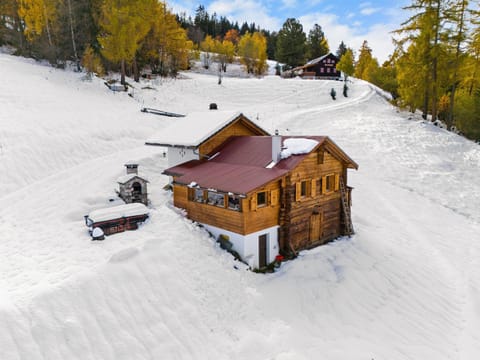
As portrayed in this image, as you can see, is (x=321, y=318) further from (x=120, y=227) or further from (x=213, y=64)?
(x=213, y=64)

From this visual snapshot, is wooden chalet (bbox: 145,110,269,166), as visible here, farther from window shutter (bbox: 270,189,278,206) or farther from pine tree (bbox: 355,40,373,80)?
pine tree (bbox: 355,40,373,80)

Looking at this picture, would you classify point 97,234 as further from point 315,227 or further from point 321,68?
point 321,68

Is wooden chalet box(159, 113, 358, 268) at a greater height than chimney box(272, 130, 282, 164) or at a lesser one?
lesser

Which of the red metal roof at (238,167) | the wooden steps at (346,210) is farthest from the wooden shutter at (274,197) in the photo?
the wooden steps at (346,210)

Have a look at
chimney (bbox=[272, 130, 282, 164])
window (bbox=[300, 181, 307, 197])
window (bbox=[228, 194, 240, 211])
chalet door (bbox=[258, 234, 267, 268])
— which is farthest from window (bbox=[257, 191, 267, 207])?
window (bbox=[300, 181, 307, 197])

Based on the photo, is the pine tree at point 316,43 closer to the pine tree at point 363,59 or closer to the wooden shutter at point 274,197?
the pine tree at point 363,59

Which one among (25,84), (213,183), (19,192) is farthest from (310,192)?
(25,84)
